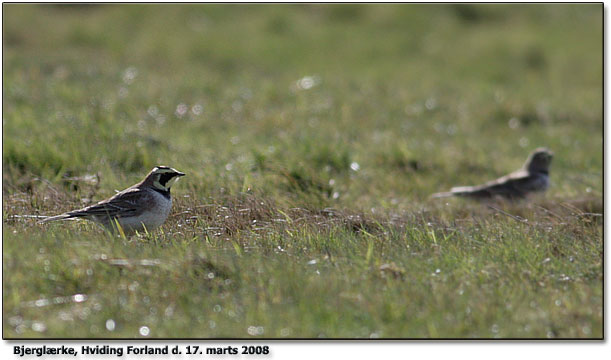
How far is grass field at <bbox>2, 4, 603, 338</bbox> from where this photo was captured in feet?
16.4

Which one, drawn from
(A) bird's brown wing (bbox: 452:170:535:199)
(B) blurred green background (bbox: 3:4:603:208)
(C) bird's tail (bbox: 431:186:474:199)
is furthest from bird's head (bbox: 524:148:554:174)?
(C) bird's tail (bbox: 431:186:474:199)

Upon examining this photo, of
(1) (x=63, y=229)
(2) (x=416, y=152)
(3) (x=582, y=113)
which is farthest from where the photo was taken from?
(3) (x=582, y=113)

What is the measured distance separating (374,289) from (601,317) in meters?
1.39

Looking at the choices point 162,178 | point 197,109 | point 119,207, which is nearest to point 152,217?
point 119,207

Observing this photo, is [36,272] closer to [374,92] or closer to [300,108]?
[300,108]

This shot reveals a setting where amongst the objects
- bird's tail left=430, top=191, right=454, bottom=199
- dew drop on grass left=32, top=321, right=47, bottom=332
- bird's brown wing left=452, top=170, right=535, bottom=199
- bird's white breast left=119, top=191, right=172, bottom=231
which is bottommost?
bird's brown wing left=452, top=170, right=535, bottom=199

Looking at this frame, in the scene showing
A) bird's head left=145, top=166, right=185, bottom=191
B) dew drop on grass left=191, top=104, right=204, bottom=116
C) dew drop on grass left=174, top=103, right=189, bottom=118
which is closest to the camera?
bird's head left=145, top=166, right=185, bottom=191

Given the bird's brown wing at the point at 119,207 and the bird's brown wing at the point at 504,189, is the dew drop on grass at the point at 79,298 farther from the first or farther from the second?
the bird's brown wing at the point at 504,189

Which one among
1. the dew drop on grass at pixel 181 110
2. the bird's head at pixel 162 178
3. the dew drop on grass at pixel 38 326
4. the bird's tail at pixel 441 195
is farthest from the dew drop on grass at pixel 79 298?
the dew drop on grass at pixel 181 110

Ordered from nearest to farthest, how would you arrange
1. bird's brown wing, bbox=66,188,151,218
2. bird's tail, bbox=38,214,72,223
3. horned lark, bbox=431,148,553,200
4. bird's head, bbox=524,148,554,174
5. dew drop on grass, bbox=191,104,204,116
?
1. bird's tail, bbox=38,214,72,223
2. bird's brown wing, bbox=66,188,151,218
3. horned lark, bbox=431,148,553,200
4. bird's head, bbox=524,148,554,174
5. dew drop on grass, bbox=191,104,204,116

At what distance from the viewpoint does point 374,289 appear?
206 inches

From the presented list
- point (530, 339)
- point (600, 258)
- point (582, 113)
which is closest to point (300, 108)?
point (582, 113)

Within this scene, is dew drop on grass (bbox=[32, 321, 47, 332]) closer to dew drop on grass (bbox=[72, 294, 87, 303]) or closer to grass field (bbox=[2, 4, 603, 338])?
grass field (bbox=[2, 4, 603, 338])

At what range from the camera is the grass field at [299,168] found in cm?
500
